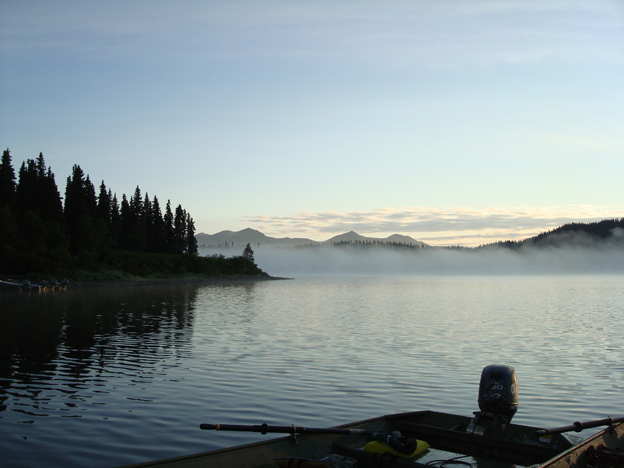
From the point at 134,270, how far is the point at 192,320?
295 ft

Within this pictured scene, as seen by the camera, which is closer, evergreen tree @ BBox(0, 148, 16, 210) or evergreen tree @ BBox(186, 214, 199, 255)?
evergreen tree @ BBox(0, 148, 16, 210)

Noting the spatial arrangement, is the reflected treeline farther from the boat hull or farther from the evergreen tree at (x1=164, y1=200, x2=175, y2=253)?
the evergreen tree at (x1=164, y1=200, x2=175, y2=253)

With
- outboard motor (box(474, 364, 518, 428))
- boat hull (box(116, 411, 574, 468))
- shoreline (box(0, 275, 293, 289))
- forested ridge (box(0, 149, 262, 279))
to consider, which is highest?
forested ridge (box(0, 149, 262, 279))

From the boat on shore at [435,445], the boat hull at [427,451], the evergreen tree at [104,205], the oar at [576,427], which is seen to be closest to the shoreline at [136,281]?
the evergreen tree at [104,205]

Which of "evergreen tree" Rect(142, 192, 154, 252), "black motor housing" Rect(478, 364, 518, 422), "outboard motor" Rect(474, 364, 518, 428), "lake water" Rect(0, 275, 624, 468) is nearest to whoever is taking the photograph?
"outboard motor" Rect(474, 364, 518, 428)

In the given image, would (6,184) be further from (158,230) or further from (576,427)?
(576,427)

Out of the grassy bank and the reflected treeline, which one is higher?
the grassy bank

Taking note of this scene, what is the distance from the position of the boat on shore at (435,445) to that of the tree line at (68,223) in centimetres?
8990

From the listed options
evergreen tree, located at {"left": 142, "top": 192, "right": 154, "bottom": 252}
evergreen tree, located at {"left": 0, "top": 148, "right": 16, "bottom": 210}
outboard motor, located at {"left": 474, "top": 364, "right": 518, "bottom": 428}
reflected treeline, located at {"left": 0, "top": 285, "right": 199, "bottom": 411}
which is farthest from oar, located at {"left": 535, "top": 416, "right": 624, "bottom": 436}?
evergreen tree, located at {"left": 142, "top": 192, "right": 154, "bottom": 252}

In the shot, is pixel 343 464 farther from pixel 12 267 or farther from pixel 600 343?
pixel 12 267

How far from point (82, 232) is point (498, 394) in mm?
109058

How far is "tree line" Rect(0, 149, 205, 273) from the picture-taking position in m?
89.4

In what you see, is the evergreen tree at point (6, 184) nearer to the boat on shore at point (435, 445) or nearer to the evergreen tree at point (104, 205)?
the evergreen tree at point (104, 205)

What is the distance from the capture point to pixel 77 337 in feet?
97.7
